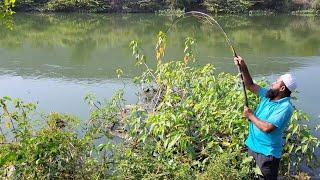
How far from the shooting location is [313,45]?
16.0 m

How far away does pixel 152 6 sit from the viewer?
29234 mm

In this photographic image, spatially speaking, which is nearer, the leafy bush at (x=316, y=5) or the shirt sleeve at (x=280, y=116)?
the shirt sleeve at (x=280, y=116)

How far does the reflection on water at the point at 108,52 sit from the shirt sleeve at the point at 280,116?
4.00 metres

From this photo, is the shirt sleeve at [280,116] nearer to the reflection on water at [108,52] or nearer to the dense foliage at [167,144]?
the dense foliage at [167,144]

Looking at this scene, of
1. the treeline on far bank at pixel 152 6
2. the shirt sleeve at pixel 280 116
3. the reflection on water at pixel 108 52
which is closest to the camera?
the shirt sleeve at pixel 280 116

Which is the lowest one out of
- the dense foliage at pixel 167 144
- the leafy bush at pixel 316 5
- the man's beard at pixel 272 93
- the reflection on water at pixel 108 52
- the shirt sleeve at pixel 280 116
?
the reflection on water at pixel 108 52

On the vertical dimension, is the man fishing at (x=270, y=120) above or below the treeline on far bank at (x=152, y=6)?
above

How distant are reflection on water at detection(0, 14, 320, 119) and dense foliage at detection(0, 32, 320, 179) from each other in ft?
8.86

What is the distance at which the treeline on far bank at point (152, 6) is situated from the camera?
2719 centimetres

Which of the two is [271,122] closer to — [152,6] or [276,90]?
[276,90]

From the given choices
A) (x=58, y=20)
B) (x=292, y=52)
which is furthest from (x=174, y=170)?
(x=58, y=20)

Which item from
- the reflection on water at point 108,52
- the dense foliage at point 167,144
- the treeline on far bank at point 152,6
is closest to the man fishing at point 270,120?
the dense foliage at point 167,144

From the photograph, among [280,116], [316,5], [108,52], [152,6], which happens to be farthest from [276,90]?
[316,5]

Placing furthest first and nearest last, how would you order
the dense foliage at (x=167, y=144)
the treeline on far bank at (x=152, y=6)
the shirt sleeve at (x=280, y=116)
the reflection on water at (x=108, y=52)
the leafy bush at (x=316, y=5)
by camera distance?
the leafy bush at (x=316, y=5) < the treeline on far bank at (x=152, y=6) < the reflection on water at (x=108, y=52) < the dense foliage at (x=167, y=144) < the shirt sleeve at (x=280, y=116)
